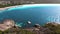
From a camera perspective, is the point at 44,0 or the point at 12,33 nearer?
the point at 12,33

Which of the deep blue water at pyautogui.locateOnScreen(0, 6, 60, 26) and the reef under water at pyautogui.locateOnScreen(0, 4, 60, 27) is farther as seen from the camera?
the deep blue water at pyautogui.locateOnScreen(0, 6, 60, 26)

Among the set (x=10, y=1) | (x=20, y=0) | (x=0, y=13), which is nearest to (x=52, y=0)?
(x=20, y=0)

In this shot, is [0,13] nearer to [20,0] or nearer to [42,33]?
[20,0]

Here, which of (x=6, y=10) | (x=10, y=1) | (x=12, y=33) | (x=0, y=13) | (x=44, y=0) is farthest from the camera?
(x=44, y=0)

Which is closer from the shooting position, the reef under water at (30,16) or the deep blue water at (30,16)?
the reef under water at (30,16)

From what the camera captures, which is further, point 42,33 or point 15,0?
point 15,0

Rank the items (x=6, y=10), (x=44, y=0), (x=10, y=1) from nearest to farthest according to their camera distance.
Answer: (x=6, y=10)
(x=10, y=1)
(x=44, y=0)

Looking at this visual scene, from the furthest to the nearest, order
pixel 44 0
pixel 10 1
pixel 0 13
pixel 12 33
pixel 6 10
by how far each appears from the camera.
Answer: pixel 44 0 < pixel 10 1 < pixel 6 10 < pixel 0 13 < pixel 12 33

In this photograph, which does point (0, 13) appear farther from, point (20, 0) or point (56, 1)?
point (56, 1)

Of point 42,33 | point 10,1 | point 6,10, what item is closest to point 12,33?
point 42,33
